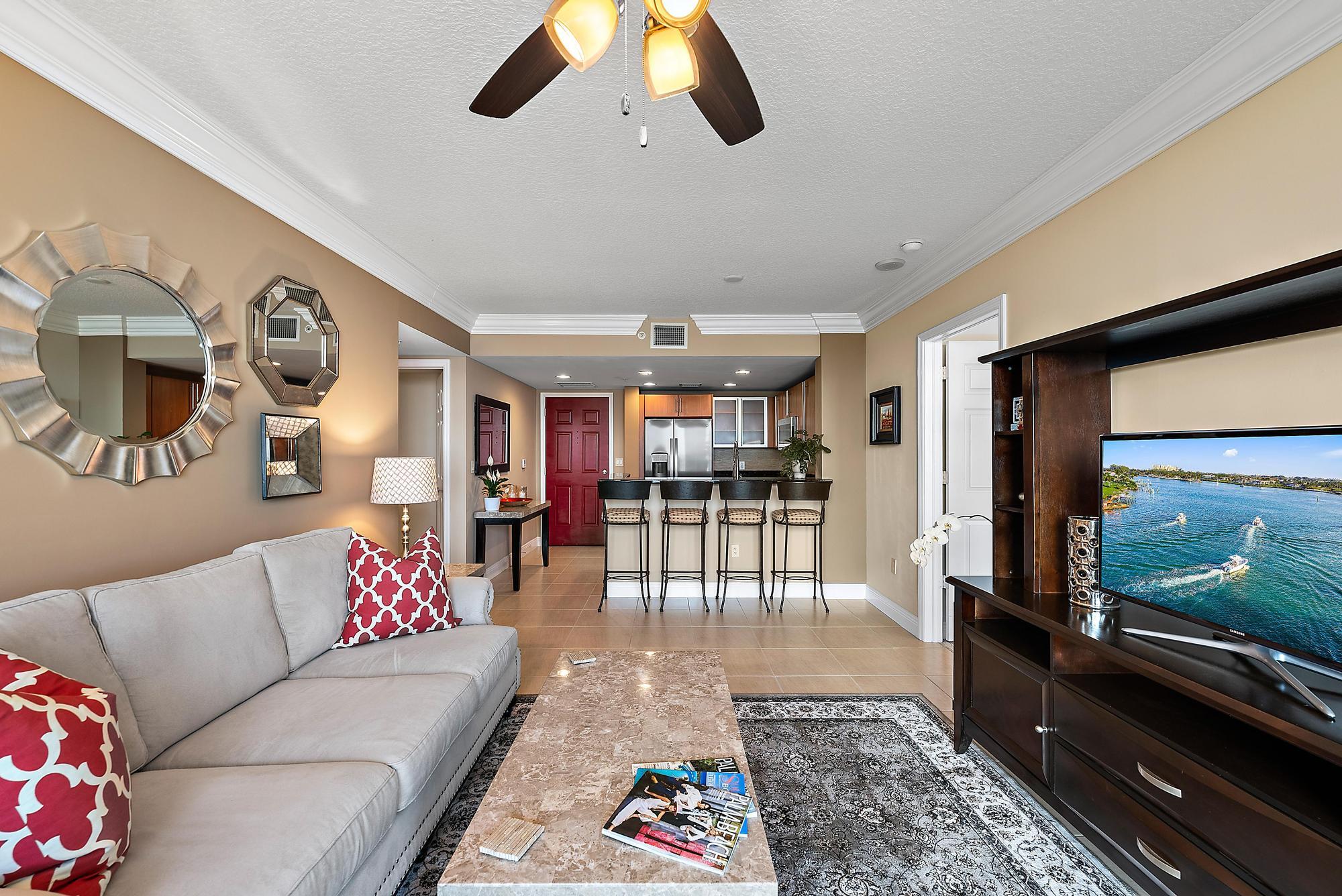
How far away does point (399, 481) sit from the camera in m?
3.39

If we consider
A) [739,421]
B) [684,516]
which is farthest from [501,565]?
[739,421]

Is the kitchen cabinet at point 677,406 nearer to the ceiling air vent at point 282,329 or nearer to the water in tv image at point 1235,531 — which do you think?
the ceiling air vent at point 282,329

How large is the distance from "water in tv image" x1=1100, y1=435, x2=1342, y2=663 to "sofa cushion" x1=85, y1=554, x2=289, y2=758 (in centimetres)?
301

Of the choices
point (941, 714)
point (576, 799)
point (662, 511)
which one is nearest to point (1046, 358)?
point (941, 714)

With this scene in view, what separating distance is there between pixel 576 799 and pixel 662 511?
3.93 meters

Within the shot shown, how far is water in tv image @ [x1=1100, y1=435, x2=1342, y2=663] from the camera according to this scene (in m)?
1.39

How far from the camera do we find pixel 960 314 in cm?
350

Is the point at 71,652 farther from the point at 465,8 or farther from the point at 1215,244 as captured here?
the point at 1215,244

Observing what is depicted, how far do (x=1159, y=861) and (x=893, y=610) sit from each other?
123 inches

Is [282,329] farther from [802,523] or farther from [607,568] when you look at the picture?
[802,523]

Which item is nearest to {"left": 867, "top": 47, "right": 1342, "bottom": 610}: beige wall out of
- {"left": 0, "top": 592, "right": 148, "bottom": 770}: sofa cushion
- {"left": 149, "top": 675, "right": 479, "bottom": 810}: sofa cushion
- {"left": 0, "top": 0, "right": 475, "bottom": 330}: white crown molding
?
{"left": 149, "top": 675, "right": 479, "bottom": 810}: sofa cushion

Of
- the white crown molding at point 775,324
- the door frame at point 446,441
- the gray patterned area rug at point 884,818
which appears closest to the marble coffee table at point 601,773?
the gray patterned area rug at point 884,818

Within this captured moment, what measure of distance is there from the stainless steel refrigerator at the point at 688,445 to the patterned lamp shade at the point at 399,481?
15.9 feet

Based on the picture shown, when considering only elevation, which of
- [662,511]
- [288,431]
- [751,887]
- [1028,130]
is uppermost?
[1028,130]
